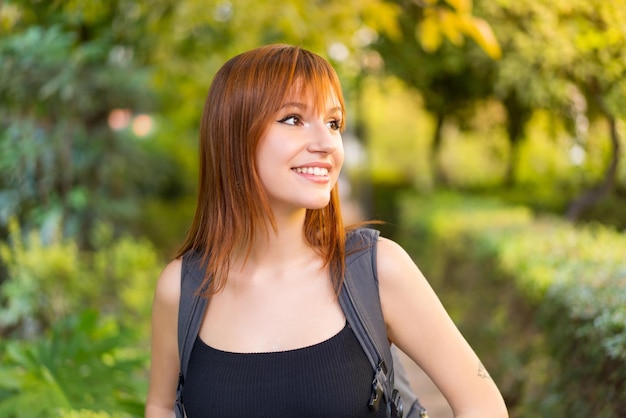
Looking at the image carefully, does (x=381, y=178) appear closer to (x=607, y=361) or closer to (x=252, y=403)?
(x=607, y=361)

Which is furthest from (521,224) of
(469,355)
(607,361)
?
Result: (469,355)

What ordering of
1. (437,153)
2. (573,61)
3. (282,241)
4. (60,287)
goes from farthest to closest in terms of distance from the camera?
(437,153)
(60,287)
(573,61)
(282,241)

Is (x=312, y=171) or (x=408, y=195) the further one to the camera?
(x=408, y=195)

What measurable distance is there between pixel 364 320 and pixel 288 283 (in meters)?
0.26

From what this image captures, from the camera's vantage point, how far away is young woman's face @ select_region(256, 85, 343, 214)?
212cm

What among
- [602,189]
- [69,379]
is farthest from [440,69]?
[69,379]

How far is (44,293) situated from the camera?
6.59 m

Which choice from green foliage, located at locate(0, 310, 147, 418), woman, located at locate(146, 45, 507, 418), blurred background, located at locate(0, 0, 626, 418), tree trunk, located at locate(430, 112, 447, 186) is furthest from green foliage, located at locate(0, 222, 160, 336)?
tree trunk, located at locate(430, 112, 447, 186)

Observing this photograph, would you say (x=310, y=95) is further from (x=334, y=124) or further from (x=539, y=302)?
(x=539, y=302)

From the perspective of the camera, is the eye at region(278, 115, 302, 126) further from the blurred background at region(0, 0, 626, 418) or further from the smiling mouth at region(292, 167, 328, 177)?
the blurred background at region(0, 0, 626, 418)

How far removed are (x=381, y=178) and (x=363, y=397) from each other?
575 inches

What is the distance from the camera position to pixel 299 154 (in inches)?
83.7

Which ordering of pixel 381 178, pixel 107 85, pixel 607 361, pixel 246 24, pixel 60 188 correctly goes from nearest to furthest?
pixel 607 361
pixel 246 24
pixel 60 188
pixel 107 85
pixel 381 178

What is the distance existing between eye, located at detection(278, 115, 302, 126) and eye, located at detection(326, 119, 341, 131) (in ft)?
0.27
